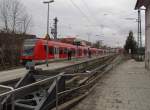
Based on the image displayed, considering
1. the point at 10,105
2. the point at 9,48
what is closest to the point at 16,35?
the point at 9,48

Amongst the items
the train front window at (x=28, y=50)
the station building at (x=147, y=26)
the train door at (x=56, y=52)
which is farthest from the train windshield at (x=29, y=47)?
the station building at (x=147, y=26)

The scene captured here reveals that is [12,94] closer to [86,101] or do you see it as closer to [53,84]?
[53,84]

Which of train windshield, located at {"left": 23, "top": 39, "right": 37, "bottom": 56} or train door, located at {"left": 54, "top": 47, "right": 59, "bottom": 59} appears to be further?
train door, located at {"left": 54, "top": 47, "right": 59, "bottom": 59}

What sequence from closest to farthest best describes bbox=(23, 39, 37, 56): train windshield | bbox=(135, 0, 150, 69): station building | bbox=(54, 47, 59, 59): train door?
bbox=(135, 0, 150, 69): station building < bbox=(23, 39, 37, 56): train windshield < bbox=(54, 47, 59, 59): train door

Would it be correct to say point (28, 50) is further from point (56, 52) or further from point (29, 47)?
point (56, 52)

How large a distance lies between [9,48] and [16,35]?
3.30 metres

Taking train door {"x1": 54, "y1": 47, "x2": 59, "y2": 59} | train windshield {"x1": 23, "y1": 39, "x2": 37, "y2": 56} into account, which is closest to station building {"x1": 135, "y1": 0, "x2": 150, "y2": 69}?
train windshield {"x1": 23, "y1": 39, "x2": 37, "y2": 56}

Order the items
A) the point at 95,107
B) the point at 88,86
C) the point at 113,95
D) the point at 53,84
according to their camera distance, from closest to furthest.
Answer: the point at 53,84 → the point at 95,107 → the point at 113,95 → the point at 88,86

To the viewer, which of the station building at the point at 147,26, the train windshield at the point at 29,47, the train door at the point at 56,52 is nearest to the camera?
the station building at the point at 147,26

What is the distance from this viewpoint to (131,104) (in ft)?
27.2

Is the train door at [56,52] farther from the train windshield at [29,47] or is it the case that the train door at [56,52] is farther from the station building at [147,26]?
the station building at [147,26]

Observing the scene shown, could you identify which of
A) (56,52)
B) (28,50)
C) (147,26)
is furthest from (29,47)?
(147,26)

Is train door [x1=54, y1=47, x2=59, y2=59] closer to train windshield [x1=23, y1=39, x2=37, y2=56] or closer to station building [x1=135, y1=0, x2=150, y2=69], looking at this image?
train windshield [x1=23, y1=39, x2=37, y2=56]

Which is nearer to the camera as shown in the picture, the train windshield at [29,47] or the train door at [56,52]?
→ the train windshield at [29,47]
